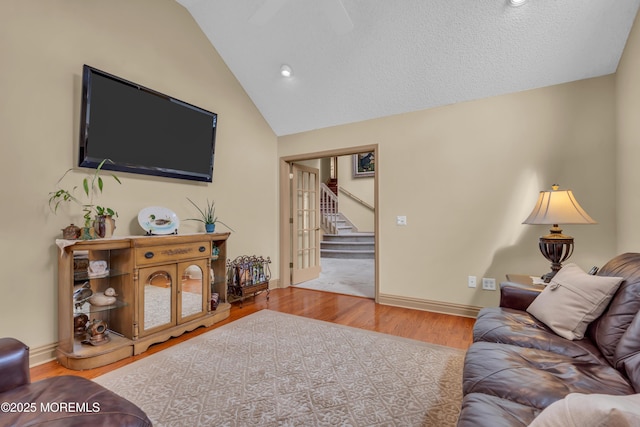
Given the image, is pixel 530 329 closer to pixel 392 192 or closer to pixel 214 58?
pixel 392 192

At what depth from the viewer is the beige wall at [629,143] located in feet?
7.03

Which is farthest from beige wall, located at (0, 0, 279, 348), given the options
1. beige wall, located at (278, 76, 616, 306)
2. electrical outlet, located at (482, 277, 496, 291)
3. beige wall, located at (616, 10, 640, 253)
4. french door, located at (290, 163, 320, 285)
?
beige wall, located at (616, 10, 640, 253)

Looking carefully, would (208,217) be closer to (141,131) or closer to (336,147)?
(141,131)

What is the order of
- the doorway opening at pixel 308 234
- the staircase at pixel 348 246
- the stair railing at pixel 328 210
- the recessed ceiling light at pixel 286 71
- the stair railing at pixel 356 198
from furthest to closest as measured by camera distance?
the stair railing at pixel 356 198, the stair railing at pixel 328 210, the staircase at pixel 348 246, the doorway opening at pixel 308 234, the recessed ceiling light at pixel 286 71

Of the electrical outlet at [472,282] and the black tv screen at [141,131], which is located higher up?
the black tv screen at [141,131]

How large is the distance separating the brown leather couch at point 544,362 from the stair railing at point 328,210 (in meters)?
6.53

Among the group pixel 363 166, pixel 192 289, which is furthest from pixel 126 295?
pixel 363 166

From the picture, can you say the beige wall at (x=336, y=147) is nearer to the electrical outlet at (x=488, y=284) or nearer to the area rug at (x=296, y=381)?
the electrical outlet at (x=488, y=284)

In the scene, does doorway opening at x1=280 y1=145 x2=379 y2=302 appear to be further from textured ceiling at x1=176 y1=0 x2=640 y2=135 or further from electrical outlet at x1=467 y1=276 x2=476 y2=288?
electrical outlet at x1=467 y1=276 x2=476 y2=288

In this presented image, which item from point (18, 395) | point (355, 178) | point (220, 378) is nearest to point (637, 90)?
point (220, 378)

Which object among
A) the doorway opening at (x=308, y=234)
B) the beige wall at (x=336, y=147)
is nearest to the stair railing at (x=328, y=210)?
the doorway opening at (x=308, y=234)

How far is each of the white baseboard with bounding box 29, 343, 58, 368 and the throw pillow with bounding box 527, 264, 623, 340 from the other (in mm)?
3461

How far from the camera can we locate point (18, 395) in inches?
41.4

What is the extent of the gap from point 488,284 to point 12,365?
11.7ft
